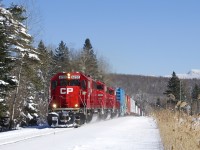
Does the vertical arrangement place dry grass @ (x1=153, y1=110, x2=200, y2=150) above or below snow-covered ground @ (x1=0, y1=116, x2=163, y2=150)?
above

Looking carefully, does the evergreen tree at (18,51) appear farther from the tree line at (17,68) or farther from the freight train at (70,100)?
the freight train at (70,100)

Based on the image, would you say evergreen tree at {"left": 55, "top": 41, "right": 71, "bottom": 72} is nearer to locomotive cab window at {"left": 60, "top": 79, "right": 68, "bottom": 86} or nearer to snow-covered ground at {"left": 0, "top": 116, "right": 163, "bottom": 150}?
locomotive cab window at {"left": 60, "top": 79, "right": 68, "bottom": 86}

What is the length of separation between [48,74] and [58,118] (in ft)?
151

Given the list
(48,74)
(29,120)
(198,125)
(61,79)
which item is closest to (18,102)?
(29,120)

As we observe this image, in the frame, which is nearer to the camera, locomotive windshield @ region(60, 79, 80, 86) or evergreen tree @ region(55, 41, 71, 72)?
locomotive windshield @ region(60, 79, 80, 86)

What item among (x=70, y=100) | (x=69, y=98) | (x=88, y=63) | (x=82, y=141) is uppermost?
(x=88, y=63)

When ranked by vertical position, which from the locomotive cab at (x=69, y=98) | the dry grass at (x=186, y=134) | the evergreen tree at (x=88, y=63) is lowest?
the dry grass at (x=186, y=134)

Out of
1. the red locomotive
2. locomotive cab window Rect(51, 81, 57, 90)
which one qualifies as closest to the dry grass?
the red locomotive

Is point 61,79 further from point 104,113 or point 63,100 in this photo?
point 104,113

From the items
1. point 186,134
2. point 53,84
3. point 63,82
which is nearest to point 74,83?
point 63,82

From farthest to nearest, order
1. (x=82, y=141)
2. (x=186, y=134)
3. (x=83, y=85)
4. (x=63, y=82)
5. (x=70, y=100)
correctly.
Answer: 1. (x=83, y=85)
2. (x=63, y=82)
3. (x=70, y=100)
4. (x=82, y=141)
5. (x=186, y=134)

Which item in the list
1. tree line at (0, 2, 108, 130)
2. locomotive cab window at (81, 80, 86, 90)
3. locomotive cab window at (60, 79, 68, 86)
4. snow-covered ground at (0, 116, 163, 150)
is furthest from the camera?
locomotive cab window at (81, 80, 86, 90)

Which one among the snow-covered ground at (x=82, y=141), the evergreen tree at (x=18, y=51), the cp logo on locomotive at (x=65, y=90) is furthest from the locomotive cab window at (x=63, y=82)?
the snow-covered ground at (x=82, y=141)

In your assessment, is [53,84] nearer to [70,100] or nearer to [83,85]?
[70,100]
